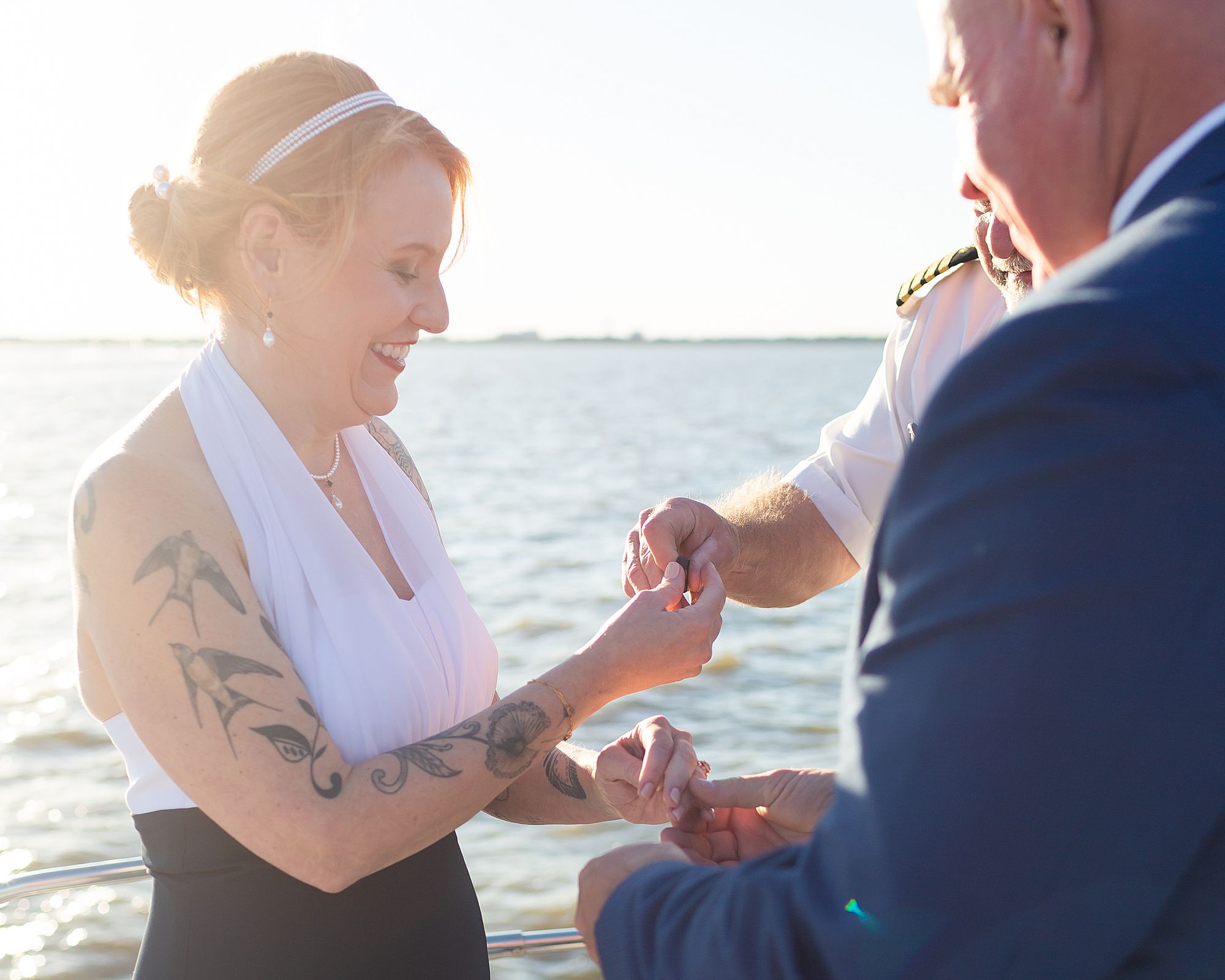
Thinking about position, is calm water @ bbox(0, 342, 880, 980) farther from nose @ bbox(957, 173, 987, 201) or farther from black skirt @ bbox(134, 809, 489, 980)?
nose @ bbox(957, 173, 987, 201)

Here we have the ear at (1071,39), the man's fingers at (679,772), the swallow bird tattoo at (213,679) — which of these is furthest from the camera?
the man's fingers at (679,772)

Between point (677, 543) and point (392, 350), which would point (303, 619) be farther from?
point (677, 543)

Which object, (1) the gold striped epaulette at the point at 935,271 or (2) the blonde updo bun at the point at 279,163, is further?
(1) the gold striped epaulette at the point at 935,271

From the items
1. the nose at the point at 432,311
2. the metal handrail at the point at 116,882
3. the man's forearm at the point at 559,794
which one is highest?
the nose at the point at 432,311

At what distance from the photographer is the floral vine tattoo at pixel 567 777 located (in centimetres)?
256

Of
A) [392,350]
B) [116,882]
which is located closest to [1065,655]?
[392,350]

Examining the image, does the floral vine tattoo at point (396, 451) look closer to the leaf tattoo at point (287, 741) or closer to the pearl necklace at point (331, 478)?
the pearl necklace at point (331, 478)

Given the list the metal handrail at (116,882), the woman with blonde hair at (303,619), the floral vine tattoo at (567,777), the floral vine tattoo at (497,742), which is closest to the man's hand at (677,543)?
the woman with blonde hair at (303,619)

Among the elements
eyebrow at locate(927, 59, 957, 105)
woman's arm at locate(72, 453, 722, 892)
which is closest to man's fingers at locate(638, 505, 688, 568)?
woman's arm at locate(72, 453, 722, 892)

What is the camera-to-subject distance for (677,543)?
301 cm

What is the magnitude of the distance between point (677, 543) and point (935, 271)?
1.04 meters

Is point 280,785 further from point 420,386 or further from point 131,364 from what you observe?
point 131,364

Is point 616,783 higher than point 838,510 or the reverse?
the reverse

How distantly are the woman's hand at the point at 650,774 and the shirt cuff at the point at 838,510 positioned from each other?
45.6 inches
